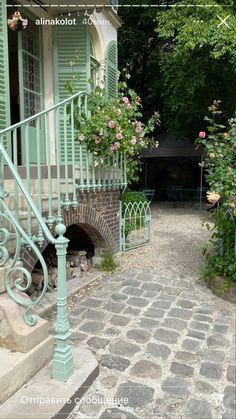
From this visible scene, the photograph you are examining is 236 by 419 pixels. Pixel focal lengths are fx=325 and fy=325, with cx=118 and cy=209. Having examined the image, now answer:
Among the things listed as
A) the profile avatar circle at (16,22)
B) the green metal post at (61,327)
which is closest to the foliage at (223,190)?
the green metal post at (61,327)

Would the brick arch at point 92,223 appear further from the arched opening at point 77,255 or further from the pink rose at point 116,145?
the pink rose at point 116,145

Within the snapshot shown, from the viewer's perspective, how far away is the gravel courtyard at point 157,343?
2.09m

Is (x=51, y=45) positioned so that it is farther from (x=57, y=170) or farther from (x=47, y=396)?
(x=47, y=396)

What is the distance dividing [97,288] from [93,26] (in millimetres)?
4127

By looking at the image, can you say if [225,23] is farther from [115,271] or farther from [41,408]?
[41,408]

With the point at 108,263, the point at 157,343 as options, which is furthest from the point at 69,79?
the point at 157,343

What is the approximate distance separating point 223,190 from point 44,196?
1871 mm

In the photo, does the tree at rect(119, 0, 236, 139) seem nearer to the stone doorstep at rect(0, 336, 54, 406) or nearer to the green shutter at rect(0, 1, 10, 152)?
the green shutter at rect(0, 1, 10, 152)

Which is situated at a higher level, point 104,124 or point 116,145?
point 104,124

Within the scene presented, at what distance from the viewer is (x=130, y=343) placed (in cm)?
278

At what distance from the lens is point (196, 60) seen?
322 inches

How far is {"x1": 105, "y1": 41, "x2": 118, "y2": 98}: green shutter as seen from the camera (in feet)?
18.8

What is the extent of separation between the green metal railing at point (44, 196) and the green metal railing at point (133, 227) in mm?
651

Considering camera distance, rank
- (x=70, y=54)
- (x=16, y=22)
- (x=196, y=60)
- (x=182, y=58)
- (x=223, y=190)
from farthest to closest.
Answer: (x=196, y=60)
(x=182, y=58)
(x=70, y=54)
(x=16, y=22)
(x=223, y=190)
